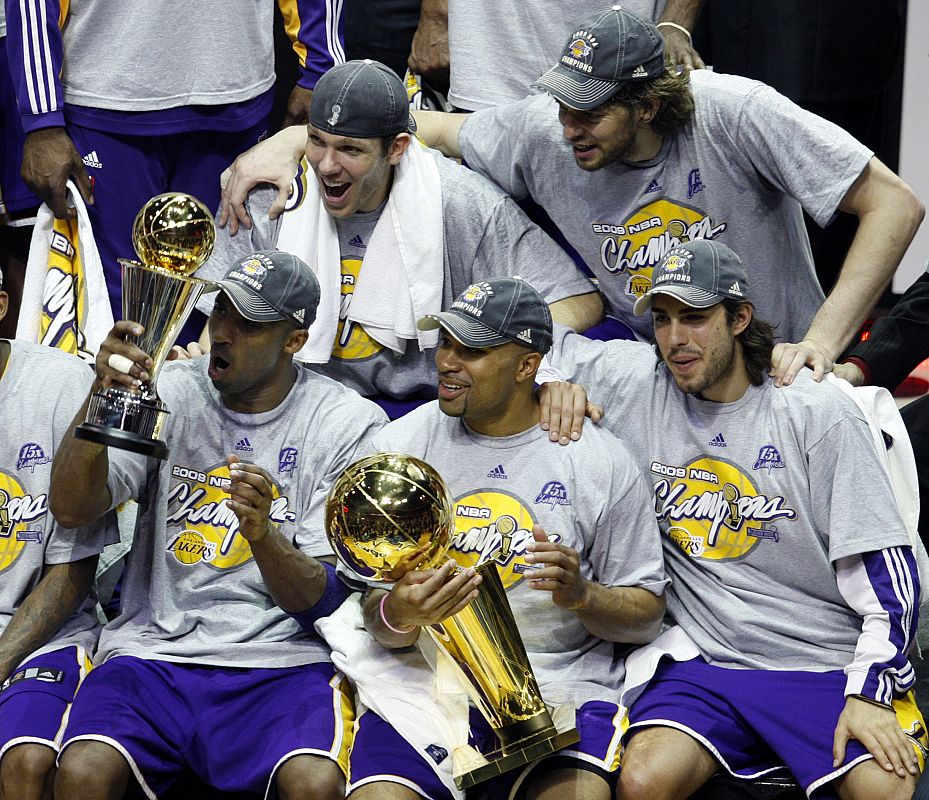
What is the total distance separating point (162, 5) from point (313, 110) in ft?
2.25

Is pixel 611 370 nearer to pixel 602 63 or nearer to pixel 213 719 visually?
pixel 602 63

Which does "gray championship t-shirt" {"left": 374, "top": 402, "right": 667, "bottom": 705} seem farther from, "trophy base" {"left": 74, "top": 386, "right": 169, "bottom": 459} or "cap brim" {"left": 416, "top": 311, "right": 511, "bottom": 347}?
"trophy base" {"left": 74, "top": 386, "right": 169, "bottom": 459}

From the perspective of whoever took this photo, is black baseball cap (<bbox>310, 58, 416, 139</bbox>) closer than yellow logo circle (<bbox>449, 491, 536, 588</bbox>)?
No

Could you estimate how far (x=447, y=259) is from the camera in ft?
14.5

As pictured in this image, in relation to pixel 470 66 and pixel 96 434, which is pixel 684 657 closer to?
pixel 96 434

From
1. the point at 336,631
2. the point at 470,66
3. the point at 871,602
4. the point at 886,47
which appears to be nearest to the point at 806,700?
A: the point at 871,602

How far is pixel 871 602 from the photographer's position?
3504 mm

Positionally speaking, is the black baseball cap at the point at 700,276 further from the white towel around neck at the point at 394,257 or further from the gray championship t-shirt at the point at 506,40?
the gray championship t-shirt at the point at 506,40

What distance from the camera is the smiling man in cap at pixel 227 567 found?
133 inches

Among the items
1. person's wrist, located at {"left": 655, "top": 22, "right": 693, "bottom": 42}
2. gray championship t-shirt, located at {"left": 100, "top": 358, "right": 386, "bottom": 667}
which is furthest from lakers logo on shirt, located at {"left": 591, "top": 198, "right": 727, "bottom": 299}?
gray championship t-shirt, located at {"left": 100, "top": 358, "right": 386, "bottom": 667}

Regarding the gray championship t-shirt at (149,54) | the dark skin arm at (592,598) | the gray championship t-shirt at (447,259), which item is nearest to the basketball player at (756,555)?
the dark skin arm at (592,598)

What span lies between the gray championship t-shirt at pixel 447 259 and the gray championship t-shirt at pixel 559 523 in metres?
0.76

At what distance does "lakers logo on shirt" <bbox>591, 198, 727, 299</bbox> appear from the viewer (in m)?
4.24

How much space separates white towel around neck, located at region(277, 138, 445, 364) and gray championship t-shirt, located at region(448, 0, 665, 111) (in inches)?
A: 20.1
